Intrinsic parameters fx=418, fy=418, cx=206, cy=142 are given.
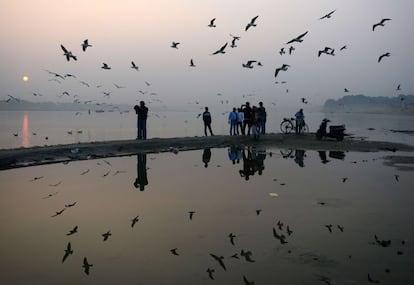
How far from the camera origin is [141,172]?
59.0 ft

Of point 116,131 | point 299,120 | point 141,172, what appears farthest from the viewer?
point 116,131

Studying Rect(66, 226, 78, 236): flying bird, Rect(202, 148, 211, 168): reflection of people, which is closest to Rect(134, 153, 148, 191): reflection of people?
Rect(202, 148, 211, 168): reflection of people

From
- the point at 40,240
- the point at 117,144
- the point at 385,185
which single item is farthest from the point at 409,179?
the point at 117,144

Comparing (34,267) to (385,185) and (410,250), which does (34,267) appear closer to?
(410,250)

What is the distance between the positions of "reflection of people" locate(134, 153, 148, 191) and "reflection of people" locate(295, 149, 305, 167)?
743 centimetres

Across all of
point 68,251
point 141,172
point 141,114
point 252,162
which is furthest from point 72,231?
point 141,114

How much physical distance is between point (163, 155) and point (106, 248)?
15560 mm

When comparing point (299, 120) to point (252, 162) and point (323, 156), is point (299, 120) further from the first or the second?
point (252, 162)

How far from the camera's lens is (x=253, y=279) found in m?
6.87

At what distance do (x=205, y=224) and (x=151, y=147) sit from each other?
16200mm

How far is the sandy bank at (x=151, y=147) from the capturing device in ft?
66.5

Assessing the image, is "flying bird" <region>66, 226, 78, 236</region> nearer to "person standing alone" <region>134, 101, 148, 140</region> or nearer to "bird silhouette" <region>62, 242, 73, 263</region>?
"bird silhouette" <region>62, 242, 73, 263</region>

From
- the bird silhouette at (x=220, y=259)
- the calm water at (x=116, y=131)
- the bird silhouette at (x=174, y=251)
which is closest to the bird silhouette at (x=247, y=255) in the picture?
the bird silhouette at (x=220, y=259)

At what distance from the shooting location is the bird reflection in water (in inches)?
698
